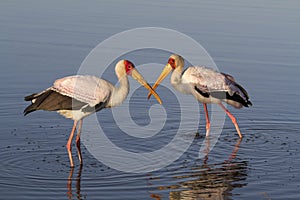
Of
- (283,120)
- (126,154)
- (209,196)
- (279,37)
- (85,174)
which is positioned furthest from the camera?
(279,37)

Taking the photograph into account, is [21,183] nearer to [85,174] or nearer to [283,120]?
[85,174]

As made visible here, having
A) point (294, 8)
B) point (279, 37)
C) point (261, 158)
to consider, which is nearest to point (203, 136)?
point (261, 158)

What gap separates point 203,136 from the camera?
485 inches

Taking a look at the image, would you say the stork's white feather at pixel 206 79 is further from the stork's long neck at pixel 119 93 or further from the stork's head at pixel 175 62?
the stork's long neck at pixel 119 93

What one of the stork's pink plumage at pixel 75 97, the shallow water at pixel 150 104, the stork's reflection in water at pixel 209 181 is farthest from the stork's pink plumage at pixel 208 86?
the stork's pink plumage at pixel 75 97

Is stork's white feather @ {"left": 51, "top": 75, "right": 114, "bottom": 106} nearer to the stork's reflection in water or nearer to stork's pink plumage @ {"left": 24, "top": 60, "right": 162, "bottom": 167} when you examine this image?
stork's pink plumage @ {"left": 24, "top": 60, "right": 162, "bottom": 167}

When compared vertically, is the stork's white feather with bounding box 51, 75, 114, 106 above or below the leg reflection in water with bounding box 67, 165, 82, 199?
above

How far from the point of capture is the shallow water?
926 cm

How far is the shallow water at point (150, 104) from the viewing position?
30.4ft

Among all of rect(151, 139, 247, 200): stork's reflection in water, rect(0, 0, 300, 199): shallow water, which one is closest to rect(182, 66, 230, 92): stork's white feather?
rect(0, 0, 300, 199): shallow water

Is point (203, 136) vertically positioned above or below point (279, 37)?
below

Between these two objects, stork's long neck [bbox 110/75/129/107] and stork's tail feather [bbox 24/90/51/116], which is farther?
stork's long neck [bbox 110/75/129/107]

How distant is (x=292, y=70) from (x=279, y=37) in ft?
13.8

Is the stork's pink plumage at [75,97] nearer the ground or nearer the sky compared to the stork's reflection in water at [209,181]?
nearer the sky
